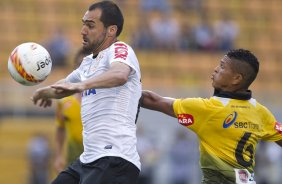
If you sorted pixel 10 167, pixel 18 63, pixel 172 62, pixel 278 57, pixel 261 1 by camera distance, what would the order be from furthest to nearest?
pixel 261 1, pixel 278 57, pixel 172 62, pixel 10 167, pixel 18 63

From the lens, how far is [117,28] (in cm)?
749

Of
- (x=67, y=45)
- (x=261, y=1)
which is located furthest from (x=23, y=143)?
(x=261, y=1)

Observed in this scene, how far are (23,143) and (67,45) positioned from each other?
8.50 feet

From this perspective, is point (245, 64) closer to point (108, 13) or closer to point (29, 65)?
point (108, 13)

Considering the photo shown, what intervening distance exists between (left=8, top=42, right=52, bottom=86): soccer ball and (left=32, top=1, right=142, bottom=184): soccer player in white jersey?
0.92ft

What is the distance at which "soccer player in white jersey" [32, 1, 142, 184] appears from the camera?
714cm

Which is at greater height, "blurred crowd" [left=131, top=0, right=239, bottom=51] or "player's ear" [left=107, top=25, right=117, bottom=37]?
"player's ear" [left=107, top=25, right=117, bottom=37]

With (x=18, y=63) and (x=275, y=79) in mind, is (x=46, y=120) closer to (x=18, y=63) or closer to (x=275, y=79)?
(x=275, y=79)

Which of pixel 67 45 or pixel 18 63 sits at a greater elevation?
pixel 18 63

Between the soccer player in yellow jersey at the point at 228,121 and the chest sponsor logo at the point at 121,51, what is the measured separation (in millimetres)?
895

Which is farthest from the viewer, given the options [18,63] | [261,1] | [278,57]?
[261,1]

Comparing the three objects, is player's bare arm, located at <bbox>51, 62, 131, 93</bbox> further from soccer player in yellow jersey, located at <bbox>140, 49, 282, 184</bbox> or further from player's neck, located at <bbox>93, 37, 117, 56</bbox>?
soccer player in yellow jersey, located at <bbox>140, 49, 282, 184</bbox>

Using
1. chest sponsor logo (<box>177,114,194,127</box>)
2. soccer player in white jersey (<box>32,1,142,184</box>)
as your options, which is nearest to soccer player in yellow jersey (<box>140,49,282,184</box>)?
chest sponsor logo (<box>177,114,194,127</box>)

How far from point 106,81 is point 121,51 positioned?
Answer: 49 centimetres
